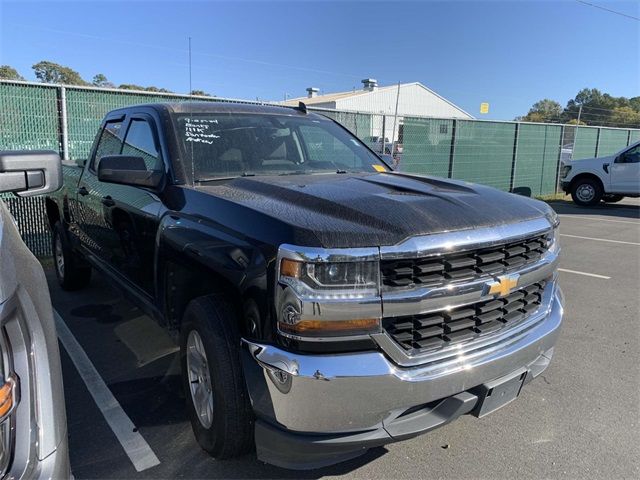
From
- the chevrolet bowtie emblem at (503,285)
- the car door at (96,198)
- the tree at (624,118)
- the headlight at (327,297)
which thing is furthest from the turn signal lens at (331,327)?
the tree at (624,118)

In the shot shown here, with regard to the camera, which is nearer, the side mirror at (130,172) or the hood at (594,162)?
the side mirror at (130,172)

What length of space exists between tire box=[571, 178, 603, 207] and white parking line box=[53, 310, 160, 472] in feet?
47.5

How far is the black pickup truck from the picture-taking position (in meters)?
2.00

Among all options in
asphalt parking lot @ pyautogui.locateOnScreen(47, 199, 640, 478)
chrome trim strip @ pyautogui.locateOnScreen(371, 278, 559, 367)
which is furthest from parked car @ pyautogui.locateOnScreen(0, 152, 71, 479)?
asphalt parking lot @ pyautogui.locateOnScreen(47, 199, 640, 478)

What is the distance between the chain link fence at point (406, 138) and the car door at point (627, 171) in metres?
2.24

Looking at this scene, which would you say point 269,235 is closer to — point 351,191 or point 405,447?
point 351,191

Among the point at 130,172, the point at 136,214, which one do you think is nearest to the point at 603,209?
the point at 136,214

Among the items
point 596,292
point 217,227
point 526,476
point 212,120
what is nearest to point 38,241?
point 212,120

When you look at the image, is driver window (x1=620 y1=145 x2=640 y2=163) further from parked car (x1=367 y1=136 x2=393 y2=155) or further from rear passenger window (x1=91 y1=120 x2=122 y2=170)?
rear passenger window (x1=91 y1=120 x2=122 y2=170)

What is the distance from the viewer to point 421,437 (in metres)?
2.89

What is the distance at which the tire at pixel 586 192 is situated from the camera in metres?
14.5

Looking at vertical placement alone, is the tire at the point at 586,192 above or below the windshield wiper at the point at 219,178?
below

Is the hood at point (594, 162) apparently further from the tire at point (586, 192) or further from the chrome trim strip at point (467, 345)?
the chrome trim strip at point (467, 345)

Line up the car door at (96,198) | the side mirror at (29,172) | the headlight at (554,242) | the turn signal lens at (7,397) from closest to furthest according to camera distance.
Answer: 1. the turn signal lens at (7,397)
2. the side mirror at (29,172)
3. the headlight at (554,242)
4. the car door at (96,198)
